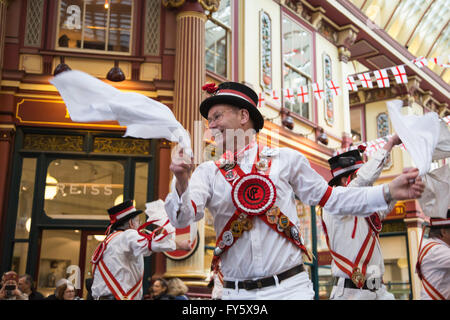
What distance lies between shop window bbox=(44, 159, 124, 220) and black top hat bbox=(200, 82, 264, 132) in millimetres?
6532

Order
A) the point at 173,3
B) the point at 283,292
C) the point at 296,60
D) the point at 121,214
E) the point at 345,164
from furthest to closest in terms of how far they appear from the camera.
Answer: the point at 296,60 < the point at 173,3 < the point at 121,214 < the point at 345,164 < the point at 283,292

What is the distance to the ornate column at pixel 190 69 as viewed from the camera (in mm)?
8898

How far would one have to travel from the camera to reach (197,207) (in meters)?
2.70

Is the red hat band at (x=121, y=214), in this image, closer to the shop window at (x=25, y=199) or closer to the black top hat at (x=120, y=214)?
the black top hat at (x=120, y=214)

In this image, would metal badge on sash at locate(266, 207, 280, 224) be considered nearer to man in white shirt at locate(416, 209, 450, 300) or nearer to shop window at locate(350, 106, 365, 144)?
man in white shirt at locate(416, 209, 450, 300)

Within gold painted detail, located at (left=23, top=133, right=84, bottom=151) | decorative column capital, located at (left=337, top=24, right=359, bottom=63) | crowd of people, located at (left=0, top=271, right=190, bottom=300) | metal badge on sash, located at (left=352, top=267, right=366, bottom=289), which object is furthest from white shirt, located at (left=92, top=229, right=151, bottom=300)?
decorative column capital, located at (left=337, top=24, right=359, bottom=63)

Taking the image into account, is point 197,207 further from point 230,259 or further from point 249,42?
point 249,42

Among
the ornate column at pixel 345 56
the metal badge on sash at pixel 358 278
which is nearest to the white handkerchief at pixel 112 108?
the metal badge on sash at pixel 358 278

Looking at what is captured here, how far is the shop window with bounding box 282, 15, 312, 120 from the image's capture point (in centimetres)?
1314

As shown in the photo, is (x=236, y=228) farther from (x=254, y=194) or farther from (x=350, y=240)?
(x=350, y=240)

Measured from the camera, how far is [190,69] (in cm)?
962

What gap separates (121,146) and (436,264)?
20.6 feet

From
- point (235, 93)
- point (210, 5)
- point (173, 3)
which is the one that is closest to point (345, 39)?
point (210, 5)

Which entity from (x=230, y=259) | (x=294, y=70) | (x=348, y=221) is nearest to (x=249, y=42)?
(x=294, y=70)
